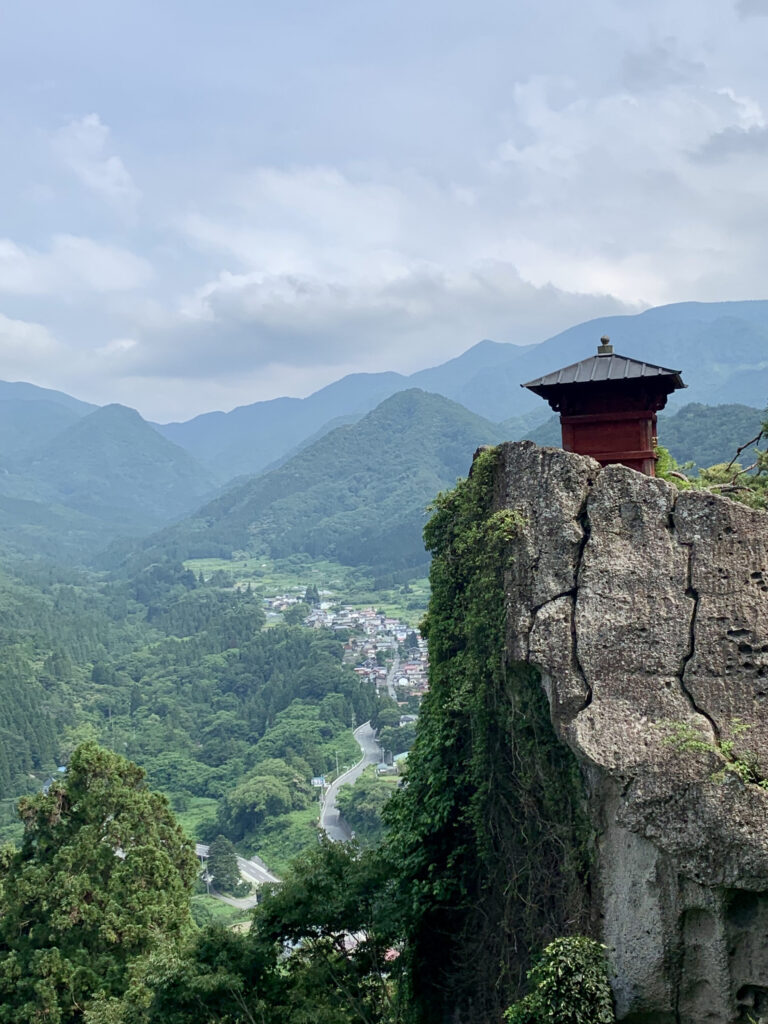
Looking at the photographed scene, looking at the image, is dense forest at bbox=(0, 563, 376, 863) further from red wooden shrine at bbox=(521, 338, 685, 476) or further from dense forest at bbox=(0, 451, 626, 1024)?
red wooden shrine at bbox=(521, 338, 685, 476)

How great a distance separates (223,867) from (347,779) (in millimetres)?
17818

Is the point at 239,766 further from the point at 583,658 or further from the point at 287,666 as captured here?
the point at 583,658

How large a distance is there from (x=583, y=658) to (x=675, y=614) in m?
1.00

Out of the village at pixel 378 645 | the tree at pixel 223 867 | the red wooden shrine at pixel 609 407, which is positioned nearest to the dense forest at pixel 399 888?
the red wooden shrine at pixel 609 407

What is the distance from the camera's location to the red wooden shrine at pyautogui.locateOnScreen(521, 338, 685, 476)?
12398 mm

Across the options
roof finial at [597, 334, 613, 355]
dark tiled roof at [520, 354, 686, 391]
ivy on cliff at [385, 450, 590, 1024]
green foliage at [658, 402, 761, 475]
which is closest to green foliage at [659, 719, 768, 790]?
ivy on cliff at [385, 450, 590, 1024]

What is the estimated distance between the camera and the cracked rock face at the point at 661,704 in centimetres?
844

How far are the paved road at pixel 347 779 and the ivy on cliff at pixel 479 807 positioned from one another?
39255 mm

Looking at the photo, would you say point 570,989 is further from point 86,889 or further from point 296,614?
point 296,614

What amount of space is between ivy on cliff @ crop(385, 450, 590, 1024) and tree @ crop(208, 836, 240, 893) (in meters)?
43.8

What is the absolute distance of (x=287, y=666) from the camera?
103750 mm

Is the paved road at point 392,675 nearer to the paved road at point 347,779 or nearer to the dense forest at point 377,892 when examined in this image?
the paved road at point 347,779

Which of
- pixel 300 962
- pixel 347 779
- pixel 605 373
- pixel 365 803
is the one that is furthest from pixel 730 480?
pixel 347 779

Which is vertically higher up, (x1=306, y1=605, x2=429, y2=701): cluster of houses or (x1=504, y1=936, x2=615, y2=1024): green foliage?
(x1=504, y1=936, x2=615, y2=1024): green foliage
